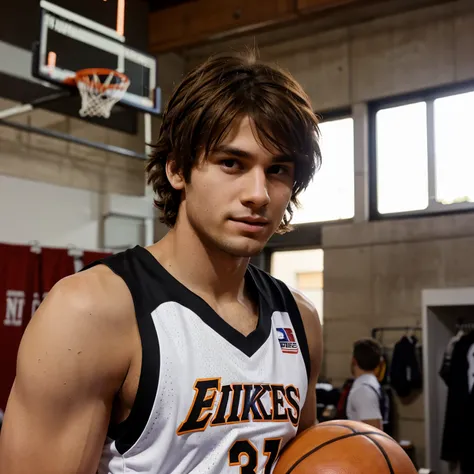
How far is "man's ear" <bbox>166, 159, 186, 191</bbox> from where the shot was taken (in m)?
1.45

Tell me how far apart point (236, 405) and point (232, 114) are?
0.62 meters

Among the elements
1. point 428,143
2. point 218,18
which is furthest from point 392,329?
point 218,18

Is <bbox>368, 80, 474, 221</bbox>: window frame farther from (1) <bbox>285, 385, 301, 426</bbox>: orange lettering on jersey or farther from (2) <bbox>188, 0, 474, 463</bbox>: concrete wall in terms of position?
(1) <bbox>285, 385, 301, 426</bbox>: orange lettering on jersey

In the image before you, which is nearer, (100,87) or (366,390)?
(366,390)

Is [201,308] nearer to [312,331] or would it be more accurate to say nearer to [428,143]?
[312,331]

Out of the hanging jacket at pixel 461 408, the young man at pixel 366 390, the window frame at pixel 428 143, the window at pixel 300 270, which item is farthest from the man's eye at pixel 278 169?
the window at pixel 300 270

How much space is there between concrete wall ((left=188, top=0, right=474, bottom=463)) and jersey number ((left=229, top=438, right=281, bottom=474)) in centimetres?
447

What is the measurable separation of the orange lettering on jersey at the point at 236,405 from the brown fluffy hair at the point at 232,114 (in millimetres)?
468

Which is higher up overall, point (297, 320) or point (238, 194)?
point (238, 194)

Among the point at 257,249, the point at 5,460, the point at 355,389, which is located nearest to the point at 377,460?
the point at 257,249

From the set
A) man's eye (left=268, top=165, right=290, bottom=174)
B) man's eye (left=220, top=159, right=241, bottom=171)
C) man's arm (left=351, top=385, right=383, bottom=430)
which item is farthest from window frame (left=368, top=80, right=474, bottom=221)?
man's eye (left=220, top=159, right=241, bottom=171)

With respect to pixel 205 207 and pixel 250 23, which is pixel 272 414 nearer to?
pixel 205 207

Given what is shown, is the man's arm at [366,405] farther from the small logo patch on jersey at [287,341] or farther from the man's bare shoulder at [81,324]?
the man's bare shoulder at [81,324]

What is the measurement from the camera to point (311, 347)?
5.40 feet
